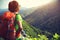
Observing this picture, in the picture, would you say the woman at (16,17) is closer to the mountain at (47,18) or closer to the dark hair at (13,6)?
the dark hair at (13,6)

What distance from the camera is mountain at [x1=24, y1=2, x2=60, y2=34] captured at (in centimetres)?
252

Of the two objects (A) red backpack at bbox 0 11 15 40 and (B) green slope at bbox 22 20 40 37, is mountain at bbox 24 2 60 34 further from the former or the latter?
(A) red backpack at bbox 0 11 15 40

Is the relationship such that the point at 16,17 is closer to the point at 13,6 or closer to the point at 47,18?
the point at 13,6

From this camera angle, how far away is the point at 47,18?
2.55 meters

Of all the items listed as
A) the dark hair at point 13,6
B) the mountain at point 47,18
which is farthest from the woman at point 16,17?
the mountain at point 47,18

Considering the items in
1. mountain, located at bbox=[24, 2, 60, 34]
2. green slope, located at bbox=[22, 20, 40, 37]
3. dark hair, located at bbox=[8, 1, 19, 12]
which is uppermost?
dark hair, located at bbox=[8, 1, 19, 12]

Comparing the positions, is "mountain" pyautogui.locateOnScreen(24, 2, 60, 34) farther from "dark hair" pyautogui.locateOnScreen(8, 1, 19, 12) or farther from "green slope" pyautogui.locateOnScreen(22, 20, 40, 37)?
"dark hair" pyautogui.locateOnScreen(8, 1, 19, 12)

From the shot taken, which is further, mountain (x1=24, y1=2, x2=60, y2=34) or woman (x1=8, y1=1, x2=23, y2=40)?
mountain (x1=24, y1=2, x2=60, y2=34)

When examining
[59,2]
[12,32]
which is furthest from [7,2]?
[59,2]

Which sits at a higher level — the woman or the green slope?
the woman

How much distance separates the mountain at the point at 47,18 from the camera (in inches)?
99.2

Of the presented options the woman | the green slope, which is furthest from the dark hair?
the green slope

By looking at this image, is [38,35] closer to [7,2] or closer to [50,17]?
[50,17]

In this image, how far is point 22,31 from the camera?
241 centimetres
